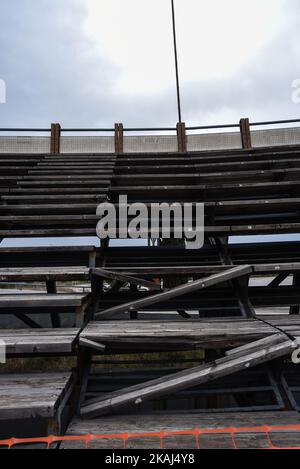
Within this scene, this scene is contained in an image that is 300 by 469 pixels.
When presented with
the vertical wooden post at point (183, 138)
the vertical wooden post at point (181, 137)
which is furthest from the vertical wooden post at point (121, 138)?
the vertical wooden post at point (183, 138)

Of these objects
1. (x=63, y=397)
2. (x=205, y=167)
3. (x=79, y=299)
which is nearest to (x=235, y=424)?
(x=63, y=397)

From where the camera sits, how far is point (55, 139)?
8781 mm

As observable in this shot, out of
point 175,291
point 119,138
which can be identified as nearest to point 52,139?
point 119,138

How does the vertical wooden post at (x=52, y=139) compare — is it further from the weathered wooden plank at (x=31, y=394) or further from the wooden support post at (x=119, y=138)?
the weathered wooden plank at (x=31, y=394)

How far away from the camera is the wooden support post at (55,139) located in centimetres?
874

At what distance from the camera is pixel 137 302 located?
323cm

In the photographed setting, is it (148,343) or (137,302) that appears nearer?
(148,343)

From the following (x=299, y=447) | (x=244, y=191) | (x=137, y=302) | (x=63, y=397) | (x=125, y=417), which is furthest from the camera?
(x=244, y=191)

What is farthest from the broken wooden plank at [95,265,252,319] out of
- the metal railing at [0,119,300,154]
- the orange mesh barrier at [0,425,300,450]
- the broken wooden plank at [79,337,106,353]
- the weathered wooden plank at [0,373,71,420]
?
the metal railing at [0,119,300,154]

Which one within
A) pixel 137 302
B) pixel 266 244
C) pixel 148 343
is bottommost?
pixel 148 343

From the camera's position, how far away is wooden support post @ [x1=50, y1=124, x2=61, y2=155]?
28.7 ft

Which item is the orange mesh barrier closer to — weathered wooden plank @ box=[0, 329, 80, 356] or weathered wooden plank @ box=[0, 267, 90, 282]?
weathered wooden plank @ box=[0, 329, 80, 356]

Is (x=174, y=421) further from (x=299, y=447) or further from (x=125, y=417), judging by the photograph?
(x=299, y=447)

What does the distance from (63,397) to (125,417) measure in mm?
539
